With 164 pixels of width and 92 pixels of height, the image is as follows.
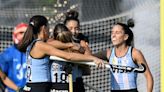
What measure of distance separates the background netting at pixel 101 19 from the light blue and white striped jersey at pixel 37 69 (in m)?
2.40

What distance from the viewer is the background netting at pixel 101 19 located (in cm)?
798

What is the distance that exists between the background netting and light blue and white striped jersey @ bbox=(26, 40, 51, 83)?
7.87 ft

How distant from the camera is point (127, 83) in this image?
5668mm

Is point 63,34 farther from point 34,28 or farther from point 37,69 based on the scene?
point 37,69

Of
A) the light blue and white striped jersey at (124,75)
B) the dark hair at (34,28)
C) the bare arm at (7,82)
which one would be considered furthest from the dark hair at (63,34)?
the bare arm at (7,82)

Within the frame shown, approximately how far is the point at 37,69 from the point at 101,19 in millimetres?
2845

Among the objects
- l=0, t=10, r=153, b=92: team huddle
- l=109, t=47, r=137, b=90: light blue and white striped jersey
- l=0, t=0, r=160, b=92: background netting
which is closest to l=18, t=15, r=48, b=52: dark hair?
l=0, t=10, r=153, b=92: team huddle

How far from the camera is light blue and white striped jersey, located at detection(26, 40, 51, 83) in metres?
5.69

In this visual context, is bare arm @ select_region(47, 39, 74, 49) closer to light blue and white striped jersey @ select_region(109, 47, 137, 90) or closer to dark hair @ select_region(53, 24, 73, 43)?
dark hair @ select_region(53, 24, 73, 43)

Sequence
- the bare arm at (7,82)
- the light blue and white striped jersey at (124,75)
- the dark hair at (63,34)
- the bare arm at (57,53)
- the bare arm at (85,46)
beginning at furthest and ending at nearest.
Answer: the bare arm at (7,82) → the bare arm at (85,46) → the dark hair at (63,34) → the light blue and white striped jersey at (124,75) → the bare arm at (57,53)

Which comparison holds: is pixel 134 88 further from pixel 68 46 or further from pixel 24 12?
pixel 24 12

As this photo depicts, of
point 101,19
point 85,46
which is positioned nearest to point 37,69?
point 85,46

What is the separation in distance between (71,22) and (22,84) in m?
0.91

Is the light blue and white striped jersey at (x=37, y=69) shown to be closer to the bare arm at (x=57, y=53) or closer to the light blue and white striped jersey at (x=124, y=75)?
the bare arm at (x=57, y=53)
